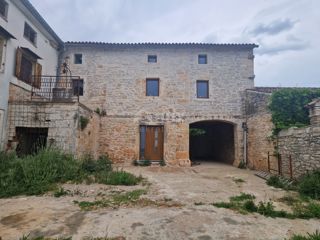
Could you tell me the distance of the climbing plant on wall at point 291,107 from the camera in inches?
329

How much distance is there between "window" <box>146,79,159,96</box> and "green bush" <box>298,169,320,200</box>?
844 centimetres

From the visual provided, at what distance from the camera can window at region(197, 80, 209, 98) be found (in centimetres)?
1257

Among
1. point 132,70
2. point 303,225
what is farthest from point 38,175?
point 132,70

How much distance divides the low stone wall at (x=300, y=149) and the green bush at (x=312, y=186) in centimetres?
45

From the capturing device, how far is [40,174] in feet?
20.7

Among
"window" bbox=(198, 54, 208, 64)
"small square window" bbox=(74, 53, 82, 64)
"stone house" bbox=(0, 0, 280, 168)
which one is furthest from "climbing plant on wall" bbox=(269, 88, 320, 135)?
"small square window" bbox=(74, 53, 82, 64)

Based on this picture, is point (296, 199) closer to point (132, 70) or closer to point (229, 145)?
point (229, 145)

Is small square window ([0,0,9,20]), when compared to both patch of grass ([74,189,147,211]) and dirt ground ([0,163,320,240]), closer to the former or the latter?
dirt ground ([0,163,320,240])

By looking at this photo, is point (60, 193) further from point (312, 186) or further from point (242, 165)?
point (242, 165)

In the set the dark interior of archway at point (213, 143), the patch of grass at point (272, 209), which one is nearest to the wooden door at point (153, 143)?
the dark interior of archway at point (213, 143)

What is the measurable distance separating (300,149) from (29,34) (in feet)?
40.8

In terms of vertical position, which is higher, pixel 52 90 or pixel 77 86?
pixel 77 86

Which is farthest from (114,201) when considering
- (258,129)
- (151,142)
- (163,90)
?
(258,129)

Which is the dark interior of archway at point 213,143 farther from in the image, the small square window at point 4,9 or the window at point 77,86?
the small square window at point 4,9
